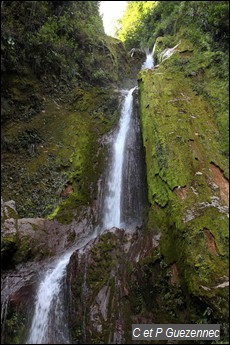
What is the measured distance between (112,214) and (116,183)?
1.22m

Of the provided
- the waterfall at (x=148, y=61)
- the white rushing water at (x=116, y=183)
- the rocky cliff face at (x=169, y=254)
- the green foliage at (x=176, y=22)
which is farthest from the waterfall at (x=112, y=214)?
the waterfall at (x=148, y=61)

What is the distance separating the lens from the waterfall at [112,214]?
7164 millimetres

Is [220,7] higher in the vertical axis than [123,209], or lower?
higher

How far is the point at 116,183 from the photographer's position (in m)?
11.1

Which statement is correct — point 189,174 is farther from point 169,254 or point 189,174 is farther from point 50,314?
point 50,314

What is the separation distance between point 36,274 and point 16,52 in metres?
7.95

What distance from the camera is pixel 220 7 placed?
35.0ft

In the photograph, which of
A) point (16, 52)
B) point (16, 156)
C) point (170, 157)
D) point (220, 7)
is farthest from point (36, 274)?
point (220, 7)

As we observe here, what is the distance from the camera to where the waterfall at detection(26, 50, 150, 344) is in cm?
716

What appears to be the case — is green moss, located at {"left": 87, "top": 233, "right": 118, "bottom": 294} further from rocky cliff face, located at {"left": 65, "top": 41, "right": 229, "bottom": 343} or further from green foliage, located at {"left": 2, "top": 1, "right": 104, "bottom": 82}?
green foliage, located at {"left": 2, "top": 1, "right": 104, "bottom": 82}

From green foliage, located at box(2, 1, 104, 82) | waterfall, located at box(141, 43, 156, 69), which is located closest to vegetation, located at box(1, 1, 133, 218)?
Result: green foliage, located at box(2, 1, 104, 82)

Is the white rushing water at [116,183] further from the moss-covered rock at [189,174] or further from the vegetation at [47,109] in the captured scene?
the moss-covered rock at [189,174]

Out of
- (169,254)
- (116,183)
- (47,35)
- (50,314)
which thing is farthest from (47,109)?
(50,314)

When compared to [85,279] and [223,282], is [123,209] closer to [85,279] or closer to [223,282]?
[85,279]
